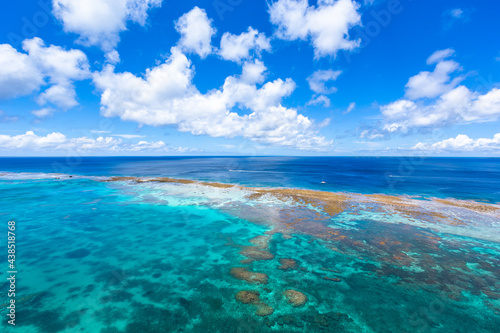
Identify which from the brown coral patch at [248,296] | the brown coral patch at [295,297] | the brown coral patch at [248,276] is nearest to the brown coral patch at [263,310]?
the brown coral patch at [248,296]

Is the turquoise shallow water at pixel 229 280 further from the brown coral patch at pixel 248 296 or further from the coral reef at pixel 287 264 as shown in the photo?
the coral reef at pixel 287 264

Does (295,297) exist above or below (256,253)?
below

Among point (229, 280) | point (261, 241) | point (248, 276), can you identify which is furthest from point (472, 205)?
point (229, 280)

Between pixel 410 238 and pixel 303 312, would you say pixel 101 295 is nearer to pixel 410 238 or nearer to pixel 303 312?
pixel 303 312

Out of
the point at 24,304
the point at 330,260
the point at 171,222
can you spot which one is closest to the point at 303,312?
the point at 330,260

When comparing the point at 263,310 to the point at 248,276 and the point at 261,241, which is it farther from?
the point at 261,241

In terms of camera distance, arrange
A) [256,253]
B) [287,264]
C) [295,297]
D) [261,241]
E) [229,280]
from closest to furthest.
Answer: [295,297], [229,280], [287,264], [256,253], [261,241]

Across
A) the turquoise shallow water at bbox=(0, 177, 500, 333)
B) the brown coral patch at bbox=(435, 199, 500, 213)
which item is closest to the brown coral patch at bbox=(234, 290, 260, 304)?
the turquoise shallow water at bbox=(0, 177, 500, 333)
